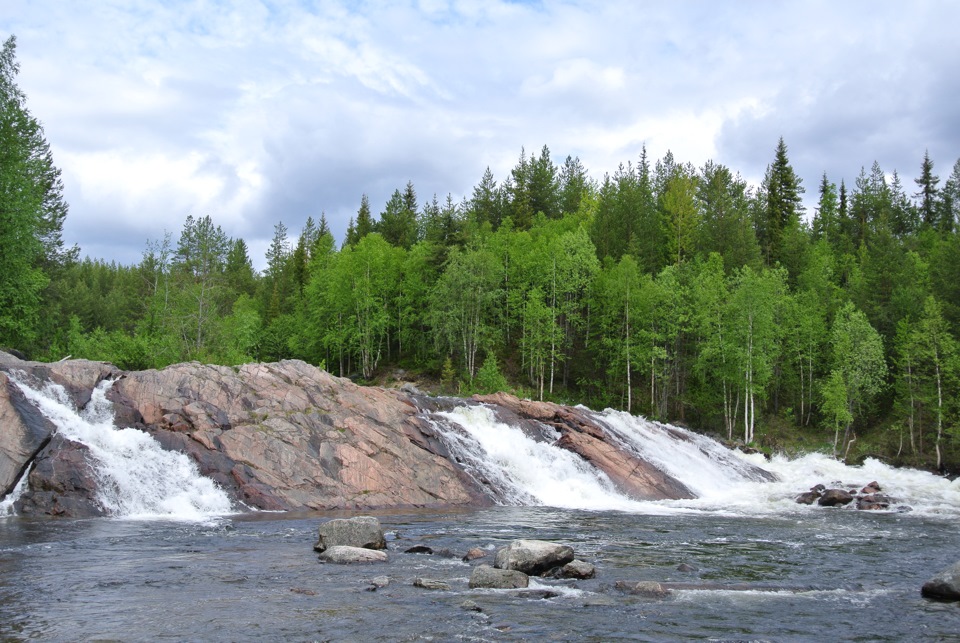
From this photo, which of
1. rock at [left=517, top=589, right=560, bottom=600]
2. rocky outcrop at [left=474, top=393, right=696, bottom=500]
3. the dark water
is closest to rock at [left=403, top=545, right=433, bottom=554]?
the dark water

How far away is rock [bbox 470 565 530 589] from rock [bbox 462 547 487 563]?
2.62 m

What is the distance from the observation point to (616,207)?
7831cm

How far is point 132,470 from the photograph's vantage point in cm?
2548

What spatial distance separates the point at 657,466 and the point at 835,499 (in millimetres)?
8351

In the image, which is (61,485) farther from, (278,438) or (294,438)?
(294,438)

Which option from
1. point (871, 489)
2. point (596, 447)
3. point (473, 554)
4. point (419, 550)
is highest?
point (596, 447)

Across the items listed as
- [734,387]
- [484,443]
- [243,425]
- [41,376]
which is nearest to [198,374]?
[243,425]

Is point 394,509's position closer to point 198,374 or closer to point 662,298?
point 198,374

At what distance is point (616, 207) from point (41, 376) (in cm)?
6196

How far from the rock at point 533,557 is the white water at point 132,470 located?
12546mm

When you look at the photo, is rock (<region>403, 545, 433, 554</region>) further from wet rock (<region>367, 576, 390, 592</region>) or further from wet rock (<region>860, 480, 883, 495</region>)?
wet rock (<region>860, 480, 883, 495</region>)

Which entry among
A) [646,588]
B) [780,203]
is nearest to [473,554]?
[646,588]

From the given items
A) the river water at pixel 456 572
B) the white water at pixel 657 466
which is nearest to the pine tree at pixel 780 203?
the white water at pixel 657 466

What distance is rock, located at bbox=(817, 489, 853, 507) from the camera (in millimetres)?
33156
